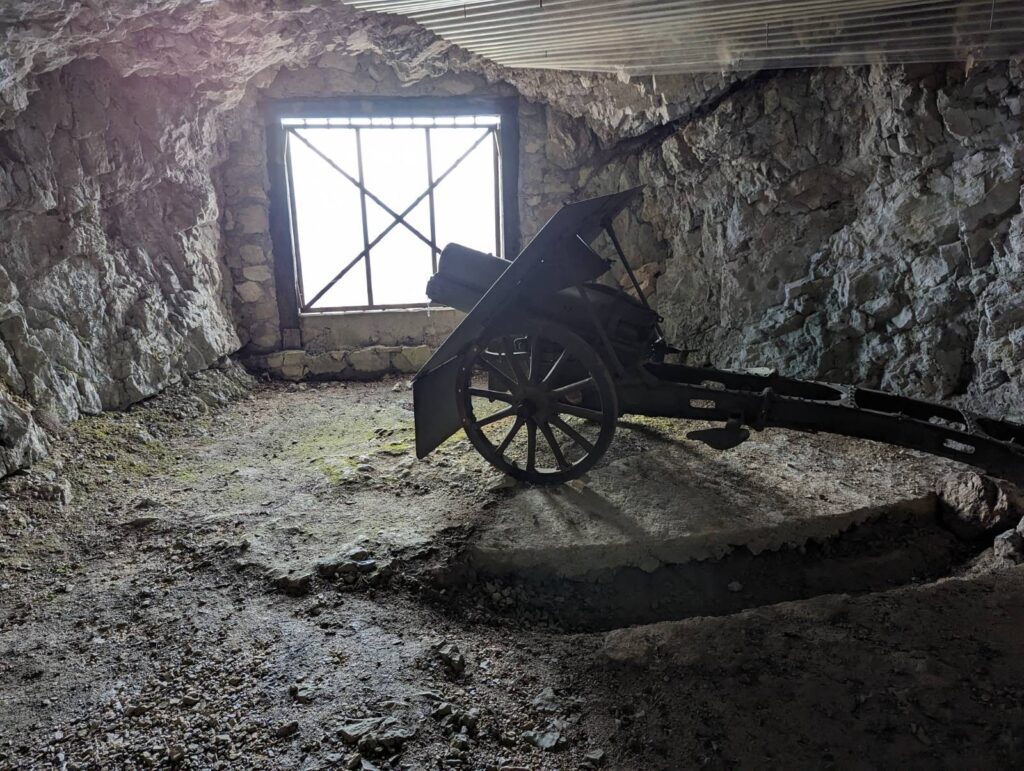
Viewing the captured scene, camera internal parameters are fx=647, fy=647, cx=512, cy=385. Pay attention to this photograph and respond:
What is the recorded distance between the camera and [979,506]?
337 cm

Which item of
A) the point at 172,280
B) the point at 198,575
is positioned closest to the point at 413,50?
the point at 172,280

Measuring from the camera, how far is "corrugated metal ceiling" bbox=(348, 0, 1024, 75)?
348 centimetres

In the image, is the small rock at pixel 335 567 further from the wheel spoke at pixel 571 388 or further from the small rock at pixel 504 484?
the wheel spoke at pixel 571 388

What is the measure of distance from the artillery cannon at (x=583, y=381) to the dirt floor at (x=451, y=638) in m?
0.46

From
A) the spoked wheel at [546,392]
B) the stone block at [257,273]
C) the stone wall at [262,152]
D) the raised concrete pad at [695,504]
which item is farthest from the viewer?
the stone block at [257,273]

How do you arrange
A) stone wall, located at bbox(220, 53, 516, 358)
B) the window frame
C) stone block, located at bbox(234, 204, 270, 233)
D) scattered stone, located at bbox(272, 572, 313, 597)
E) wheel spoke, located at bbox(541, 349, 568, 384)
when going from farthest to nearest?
stone block, located at bbox(234, 204, 270, 233) < the window frame < stone wall, located at bbox(220, 53, 516, 358) < wheel spoke, located at bbox(541, 349, 568, 384) < scattered stone, located at bbox(272, 572, 313, 597)

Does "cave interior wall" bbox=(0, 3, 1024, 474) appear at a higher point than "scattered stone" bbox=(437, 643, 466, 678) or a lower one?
higher

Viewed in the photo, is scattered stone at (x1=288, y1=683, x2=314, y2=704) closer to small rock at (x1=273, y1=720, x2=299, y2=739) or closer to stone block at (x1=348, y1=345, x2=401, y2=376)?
small rock at (x1=273, y1=720, x2=299, y2=739)

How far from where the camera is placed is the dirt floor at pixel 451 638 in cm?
209

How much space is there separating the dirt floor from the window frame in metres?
Result: 3.50

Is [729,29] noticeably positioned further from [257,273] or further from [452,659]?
[257,273]

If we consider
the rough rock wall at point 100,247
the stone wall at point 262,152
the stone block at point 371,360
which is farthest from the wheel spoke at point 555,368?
the stone wall at point 262,152

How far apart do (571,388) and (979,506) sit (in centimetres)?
220

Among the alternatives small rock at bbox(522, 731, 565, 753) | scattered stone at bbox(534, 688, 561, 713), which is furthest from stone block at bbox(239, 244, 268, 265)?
small rock at bbox(522, 731, 565, 753)
